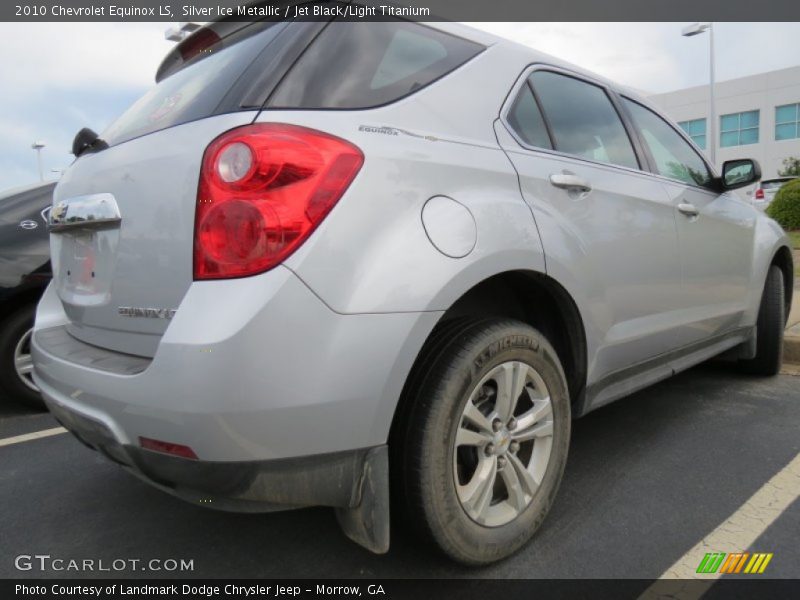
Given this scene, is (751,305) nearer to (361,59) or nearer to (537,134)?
(537,134)

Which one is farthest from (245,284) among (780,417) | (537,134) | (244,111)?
(780,417)

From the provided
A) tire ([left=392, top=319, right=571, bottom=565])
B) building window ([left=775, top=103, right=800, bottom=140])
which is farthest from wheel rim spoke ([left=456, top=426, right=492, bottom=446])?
building window ([left=775, top=103, right=800, bottom=140])

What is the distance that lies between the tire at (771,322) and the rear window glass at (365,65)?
116 inches

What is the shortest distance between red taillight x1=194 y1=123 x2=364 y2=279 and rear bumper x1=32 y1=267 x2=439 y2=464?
2.6 inches

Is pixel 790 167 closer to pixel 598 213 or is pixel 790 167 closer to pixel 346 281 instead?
pixel 598 213

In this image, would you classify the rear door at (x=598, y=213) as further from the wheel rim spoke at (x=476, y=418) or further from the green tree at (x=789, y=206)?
the green tree at (x=789, y=206)

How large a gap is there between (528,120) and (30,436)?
3.16m

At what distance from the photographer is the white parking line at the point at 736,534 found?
1.82 m

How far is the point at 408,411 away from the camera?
1.73m

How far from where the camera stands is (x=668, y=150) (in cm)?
319

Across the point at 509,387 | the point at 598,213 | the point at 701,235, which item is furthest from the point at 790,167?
the point at 509,387

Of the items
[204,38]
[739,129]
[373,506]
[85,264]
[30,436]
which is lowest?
[30,436]

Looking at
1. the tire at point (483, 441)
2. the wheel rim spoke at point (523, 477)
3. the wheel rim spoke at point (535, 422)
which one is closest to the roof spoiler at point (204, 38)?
the tire at point (483, 441)

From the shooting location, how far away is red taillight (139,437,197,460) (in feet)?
4.78
